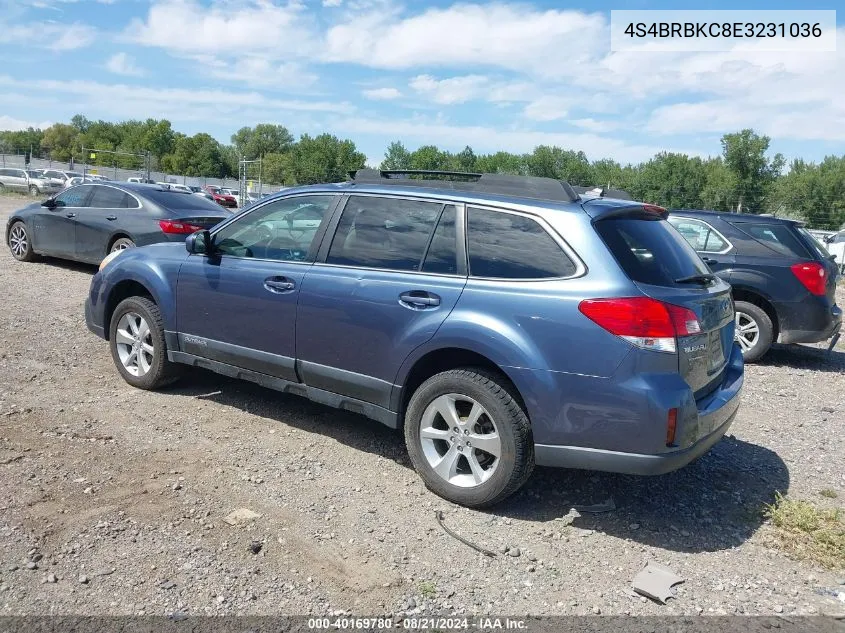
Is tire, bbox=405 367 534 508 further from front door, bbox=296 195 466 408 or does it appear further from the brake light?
the brake light

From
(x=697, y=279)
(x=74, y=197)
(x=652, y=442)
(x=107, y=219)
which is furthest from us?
(x=74, y=197)

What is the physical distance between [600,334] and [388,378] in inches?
52.3

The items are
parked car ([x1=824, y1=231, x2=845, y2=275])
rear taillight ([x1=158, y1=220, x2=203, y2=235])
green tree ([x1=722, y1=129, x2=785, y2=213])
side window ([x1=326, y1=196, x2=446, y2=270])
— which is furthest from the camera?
green tree ([x1=722, y1=129, x2=785, y2=213])

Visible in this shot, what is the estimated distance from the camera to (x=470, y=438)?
398 centimetres

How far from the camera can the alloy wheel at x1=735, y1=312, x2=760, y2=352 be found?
8164 mm

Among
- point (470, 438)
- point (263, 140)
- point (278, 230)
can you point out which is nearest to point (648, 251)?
point (470, 438)

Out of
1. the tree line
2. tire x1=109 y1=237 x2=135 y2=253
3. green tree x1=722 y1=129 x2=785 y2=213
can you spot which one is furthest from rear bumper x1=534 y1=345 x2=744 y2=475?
green tree x1=722 y1=129 x2=785 y2=213

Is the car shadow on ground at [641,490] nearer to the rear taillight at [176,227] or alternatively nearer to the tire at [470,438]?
the tire at [470,438]

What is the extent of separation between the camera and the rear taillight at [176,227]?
10.4 m

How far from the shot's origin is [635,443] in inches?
140

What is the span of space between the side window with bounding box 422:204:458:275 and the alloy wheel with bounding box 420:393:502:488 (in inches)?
28.9

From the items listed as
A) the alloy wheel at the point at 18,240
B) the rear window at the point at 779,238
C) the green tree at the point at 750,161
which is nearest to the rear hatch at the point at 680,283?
the rear window at the point at 779,238

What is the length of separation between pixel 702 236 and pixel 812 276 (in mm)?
1316

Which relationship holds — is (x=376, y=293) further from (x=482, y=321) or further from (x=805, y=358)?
(x=805, y=358)
